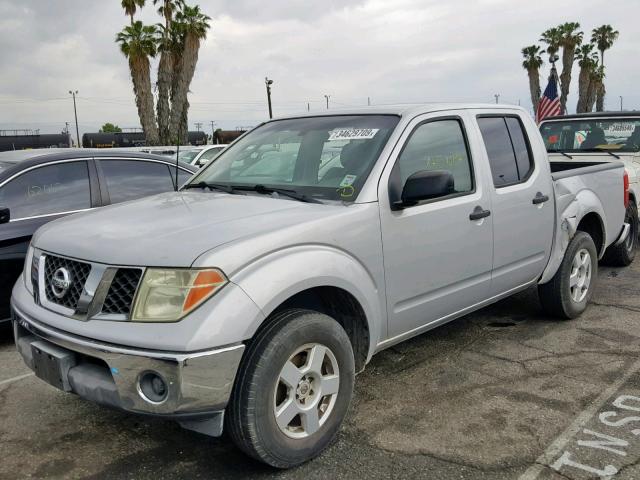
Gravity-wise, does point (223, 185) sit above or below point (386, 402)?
above

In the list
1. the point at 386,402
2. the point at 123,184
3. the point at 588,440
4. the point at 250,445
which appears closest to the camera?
the point at 250,445

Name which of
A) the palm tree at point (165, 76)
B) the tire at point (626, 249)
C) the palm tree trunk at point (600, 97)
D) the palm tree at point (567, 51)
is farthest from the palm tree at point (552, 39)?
the tire at point (626, 249)

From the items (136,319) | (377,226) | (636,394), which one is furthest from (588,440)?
(136,319)

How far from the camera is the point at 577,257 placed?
17.1ft

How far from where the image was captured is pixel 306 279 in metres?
2.92

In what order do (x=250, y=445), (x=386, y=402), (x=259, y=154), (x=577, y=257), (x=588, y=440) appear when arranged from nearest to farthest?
(x=250, y=445) → (x=588, y=440) → (x=386, y=402) → (x=259, y=154) → (x=577, y=257)

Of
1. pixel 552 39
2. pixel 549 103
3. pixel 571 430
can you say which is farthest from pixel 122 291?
pixel 552 39

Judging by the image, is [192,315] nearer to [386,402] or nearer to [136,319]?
[136,319]

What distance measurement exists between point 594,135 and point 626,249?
1.69 meters

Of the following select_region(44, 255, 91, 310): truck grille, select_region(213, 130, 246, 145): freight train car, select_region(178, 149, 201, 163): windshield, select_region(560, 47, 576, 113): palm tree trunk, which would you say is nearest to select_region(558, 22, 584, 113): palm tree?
select_region(560, 47, 576, 113): palm tree trunk

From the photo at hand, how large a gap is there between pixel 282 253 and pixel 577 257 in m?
3.29

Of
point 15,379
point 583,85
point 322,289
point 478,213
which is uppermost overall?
point 583,85

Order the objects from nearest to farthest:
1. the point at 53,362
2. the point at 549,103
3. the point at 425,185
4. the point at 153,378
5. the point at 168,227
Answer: the point at 153,378 → the point at 53,362 → the point at 168,227 → the point at 425,185 → the point at 549,103

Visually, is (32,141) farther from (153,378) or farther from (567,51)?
(153,378)
